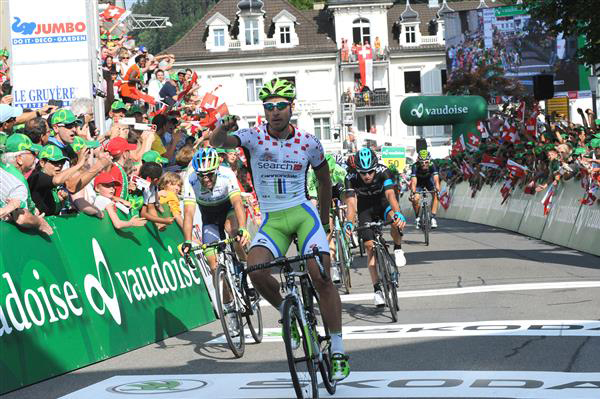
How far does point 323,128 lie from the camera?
3418 inches

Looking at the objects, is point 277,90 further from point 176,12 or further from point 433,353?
point 176,12

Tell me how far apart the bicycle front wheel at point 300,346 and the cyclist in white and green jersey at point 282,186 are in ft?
2.33

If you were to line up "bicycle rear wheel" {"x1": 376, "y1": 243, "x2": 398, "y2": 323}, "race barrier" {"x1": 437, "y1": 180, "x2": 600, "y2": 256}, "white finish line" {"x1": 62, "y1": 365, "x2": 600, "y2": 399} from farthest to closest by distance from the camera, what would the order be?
"race barrier" {"x1": 437, "y1": 180, "x2": 600, "y2": 256}, "bicycle rear wheel" {"x1": 376, "y1": 243, "x2": 398, "y2": 323}, "white finish line" {"x1": 62, "y1": 365, "x2": 600, "y2": 399}

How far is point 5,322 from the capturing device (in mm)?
8953

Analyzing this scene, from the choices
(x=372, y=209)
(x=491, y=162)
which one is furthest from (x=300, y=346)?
(x=491, y=162)

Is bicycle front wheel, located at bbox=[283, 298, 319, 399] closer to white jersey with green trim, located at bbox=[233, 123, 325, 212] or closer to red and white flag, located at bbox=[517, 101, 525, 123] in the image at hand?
white jersey with green trim, located at bbox=[233, 123, 325, 212]

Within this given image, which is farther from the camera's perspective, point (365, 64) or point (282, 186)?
point (365, 64)

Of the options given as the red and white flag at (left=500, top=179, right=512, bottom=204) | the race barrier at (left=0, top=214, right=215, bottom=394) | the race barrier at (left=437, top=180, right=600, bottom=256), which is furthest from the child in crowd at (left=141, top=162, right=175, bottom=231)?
the red and white flag at (left=500, top=179, right=512, bottom=204)

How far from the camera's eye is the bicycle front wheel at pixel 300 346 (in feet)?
24.9

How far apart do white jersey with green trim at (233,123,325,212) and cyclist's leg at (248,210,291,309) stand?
0.11 m

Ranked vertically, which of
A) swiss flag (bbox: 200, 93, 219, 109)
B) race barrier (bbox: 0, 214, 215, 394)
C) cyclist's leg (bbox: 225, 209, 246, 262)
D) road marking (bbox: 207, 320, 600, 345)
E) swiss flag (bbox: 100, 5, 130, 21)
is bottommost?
road marking (bbox: 207, 320, 600, 345)

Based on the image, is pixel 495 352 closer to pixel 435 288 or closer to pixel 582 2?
pixel 435 288

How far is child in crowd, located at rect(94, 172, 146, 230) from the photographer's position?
11.6 meters

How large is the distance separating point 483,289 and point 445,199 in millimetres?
24130
